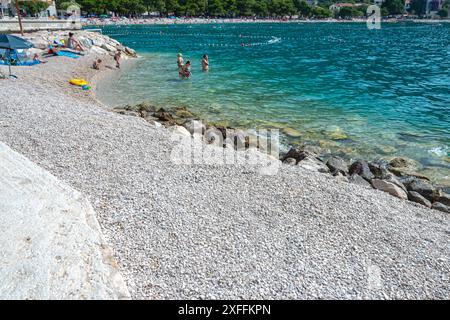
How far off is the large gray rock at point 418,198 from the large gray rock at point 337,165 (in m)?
1.92

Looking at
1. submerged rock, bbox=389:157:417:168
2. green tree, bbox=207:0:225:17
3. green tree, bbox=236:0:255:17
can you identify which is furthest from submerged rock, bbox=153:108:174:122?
green tree, bbox=236:0:255:17

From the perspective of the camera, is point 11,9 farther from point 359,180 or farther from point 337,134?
point 359,180

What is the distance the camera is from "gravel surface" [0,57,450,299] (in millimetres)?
5359

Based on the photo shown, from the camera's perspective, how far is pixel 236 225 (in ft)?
21.8

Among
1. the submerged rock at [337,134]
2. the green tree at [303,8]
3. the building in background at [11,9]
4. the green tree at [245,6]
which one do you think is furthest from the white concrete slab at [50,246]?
the green tree at [303,8]

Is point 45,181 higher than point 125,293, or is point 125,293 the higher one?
point 45,181

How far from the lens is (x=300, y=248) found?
20.1ft

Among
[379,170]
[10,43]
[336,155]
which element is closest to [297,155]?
A: [336,155]

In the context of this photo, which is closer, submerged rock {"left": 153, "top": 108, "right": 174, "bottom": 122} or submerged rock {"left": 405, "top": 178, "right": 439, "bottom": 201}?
submerged rock {"left": 405, "top": 178, "right": 439, "bottom": 201}

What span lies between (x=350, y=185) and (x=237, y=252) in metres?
4.42

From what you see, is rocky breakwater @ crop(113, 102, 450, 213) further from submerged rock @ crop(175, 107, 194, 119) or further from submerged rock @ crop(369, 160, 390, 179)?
submerged rock @ crop(175, 107, 194, 119)

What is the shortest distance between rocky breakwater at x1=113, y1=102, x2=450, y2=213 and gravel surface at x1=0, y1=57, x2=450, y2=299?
0.74 meters

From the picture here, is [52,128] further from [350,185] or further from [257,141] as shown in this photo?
[350,185]
